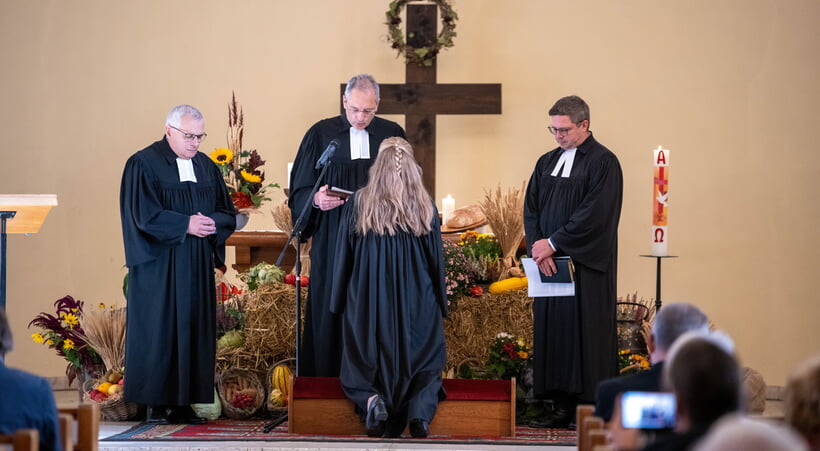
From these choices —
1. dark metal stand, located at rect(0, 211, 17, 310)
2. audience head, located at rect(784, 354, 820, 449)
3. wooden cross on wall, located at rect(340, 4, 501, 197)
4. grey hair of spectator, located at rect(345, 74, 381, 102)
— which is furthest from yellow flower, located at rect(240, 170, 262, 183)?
audience head, located at rect(784, 354, 820, 449)

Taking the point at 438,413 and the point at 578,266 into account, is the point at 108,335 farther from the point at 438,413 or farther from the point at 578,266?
the point at 578,266

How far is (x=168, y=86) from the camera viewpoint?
10.1 meters

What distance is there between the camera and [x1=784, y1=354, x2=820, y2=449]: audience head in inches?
91.4

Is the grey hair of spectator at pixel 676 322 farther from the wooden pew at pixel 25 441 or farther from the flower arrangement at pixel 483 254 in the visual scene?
the flower arrangement at pixel 483 254

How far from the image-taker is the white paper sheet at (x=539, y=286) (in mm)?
6465

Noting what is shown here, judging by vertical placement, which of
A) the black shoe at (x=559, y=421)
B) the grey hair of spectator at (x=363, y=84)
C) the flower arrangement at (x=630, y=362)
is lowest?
the black shoe at (x=559, y=421)

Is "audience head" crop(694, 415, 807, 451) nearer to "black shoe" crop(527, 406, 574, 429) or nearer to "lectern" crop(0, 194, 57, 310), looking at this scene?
"black shoe" crop(527, 406, 574, 429)

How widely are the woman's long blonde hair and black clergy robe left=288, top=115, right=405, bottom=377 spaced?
2.53ft

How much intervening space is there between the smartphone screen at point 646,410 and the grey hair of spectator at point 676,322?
551 millimetres

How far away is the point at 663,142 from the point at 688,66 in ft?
2.49

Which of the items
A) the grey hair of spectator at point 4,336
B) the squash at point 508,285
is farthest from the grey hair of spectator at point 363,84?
the grey hair of spectator at point 4,336

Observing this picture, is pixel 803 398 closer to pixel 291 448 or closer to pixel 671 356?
pixel 671 356

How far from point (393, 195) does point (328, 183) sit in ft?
3.49

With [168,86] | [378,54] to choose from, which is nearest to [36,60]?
[168,86]
